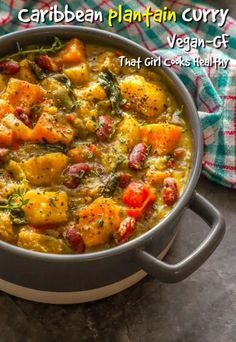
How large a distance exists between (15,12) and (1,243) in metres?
1.60

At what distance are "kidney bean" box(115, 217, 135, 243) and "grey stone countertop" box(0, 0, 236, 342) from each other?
45 cm

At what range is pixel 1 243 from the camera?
7.68ft

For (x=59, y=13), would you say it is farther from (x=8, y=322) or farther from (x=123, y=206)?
(x=8, y=322)

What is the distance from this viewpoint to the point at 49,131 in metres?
2.66

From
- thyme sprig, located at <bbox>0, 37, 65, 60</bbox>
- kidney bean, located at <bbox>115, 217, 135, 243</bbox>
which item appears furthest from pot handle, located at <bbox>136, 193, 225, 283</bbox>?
thyme sprig, located at <bbox>0, 37, 65, 60</bbox>

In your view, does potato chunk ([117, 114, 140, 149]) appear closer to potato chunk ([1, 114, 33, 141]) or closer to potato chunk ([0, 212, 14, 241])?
potato chunk ([1, 114, 33, 141])

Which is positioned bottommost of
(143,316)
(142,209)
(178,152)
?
(143,316)

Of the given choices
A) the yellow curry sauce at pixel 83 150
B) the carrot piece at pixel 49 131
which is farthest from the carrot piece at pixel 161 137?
the carrot piece at pixel 49 131

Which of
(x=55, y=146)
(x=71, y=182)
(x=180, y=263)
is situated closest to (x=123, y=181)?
(x=71, y=182)

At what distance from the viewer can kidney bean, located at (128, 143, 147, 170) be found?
2.66 m

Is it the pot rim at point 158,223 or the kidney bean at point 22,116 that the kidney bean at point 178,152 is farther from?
the kidney bean at point 22,116

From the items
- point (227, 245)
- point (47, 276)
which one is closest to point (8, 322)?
point (47, 276)

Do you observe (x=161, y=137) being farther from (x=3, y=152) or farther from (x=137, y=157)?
(x=3, y=152)

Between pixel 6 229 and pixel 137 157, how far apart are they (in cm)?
61
